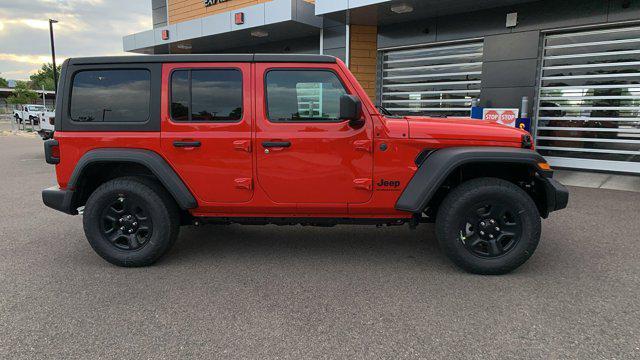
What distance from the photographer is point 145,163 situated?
3.62 meters

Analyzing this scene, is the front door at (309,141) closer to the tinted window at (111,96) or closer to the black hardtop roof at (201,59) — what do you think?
the black hardtop roof at (201,59)

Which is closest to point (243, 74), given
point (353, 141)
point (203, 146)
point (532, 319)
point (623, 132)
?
point (203, 146)

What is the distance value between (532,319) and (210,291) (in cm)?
242

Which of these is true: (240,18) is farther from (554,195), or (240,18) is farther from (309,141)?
(554,195)

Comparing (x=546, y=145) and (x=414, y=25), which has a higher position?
(x=414, y=25)

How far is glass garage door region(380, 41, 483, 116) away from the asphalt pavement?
595 centimetres

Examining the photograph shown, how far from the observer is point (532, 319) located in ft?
9.44

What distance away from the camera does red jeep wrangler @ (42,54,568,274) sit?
358cm

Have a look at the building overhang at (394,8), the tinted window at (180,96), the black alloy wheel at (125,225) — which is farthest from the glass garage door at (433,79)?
the black alloy wheel at (125,225)

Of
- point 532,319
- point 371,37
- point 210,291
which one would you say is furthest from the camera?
point 371,37

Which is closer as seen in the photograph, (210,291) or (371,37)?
(210,291)

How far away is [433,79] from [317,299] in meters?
8.87

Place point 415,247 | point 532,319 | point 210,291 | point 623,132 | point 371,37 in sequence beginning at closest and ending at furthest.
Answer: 1. point 532,319
2. point 210,291
3. point 415,247
4. point 623,132
5. point 371,37

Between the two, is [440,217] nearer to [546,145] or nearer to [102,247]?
[102,247]
